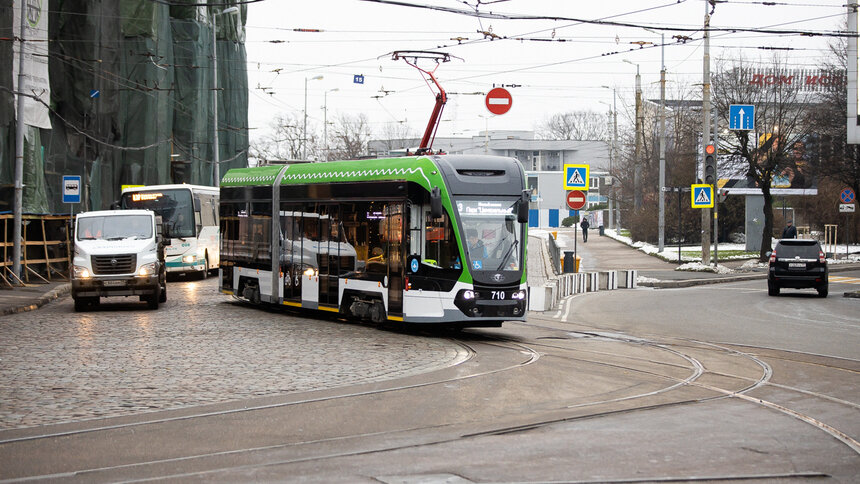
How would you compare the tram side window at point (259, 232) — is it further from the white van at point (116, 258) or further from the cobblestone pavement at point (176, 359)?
the white van at point (116, 258)

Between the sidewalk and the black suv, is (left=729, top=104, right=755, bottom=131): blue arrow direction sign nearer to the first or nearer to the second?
the sidewalk

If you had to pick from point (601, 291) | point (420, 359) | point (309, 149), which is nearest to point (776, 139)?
point (601, 291)

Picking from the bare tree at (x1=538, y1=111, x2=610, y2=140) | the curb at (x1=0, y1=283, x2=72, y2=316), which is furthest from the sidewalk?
the bare tree at (x1=538, y1=111, x2=610, y2=140)

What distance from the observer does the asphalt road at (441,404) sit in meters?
7.51

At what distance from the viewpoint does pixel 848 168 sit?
49.3 m

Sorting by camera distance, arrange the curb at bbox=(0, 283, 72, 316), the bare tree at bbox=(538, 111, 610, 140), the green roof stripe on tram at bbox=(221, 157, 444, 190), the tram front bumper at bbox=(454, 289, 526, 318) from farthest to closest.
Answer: the bare tree at bbox=(538, 111, 610, 140), the curb at bbox=(0, 283, 72, 316), the green roof stripe on tram at bbox=(221, 157, 444, 190), the tram front bumper at bbox=(454, 289, 526, 318)

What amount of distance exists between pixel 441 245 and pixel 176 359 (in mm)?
5008

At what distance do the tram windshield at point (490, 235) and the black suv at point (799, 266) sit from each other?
14.5 metres

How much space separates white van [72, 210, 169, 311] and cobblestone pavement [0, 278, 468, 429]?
71 centimetres

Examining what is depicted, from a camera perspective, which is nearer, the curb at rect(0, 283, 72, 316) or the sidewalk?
the curb at rect(0, 283, 72, 316)

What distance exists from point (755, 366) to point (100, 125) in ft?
97.3

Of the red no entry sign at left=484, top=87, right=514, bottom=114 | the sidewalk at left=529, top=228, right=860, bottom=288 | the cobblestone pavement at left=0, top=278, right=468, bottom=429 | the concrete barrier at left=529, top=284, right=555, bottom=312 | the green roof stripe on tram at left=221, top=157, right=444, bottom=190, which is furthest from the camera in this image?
the sidewalk at left=529, top=228, right=860, bottom=288

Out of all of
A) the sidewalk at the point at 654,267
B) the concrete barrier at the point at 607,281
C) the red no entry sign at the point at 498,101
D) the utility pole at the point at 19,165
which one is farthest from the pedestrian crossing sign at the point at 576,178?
the utility pole at the point at 19,165

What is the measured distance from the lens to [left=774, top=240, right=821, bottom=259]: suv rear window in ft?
93.9
